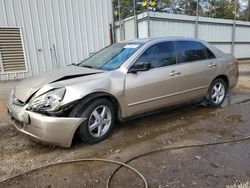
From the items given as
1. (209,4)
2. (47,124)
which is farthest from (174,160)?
(209,4)

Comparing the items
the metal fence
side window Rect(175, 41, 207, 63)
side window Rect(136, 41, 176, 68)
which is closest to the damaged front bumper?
side window Rect(136, 41, 176, 68)

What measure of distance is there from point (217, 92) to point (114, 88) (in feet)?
9.06

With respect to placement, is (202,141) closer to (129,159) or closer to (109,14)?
(129,159)

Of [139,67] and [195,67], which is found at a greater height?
[139,67]

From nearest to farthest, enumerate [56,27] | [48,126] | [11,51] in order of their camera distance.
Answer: [48,126] < [11,51] < [56,27]

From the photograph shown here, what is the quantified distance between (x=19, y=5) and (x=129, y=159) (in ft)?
25.9

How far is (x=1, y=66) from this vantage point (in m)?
8.49

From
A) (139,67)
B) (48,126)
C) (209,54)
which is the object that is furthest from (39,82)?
(209,54)

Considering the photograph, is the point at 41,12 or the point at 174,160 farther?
the point at 41,12

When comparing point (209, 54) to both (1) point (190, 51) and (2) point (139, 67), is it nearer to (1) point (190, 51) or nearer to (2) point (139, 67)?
(1) point (190, 51)

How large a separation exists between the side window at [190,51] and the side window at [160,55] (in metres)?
0.17

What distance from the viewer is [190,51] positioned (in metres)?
4.49

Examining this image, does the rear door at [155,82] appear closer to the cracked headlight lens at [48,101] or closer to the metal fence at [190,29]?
the cracked headlight lens at [48,101]

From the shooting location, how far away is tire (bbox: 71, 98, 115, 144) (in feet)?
10.2
